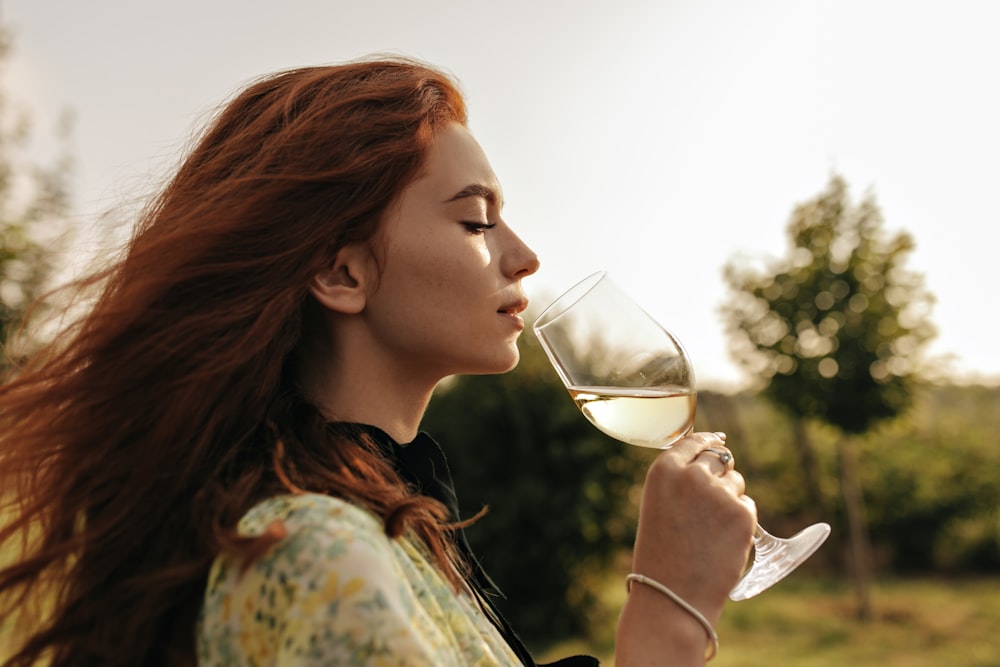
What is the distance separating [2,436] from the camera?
1872 millimetres

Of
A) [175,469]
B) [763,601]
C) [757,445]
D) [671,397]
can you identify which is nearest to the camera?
[175,469]

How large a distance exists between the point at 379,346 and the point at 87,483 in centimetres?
62

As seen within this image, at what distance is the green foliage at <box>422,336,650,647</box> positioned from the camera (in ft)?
32.3

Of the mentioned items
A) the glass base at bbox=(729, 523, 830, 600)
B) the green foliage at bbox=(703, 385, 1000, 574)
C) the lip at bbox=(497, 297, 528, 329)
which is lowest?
the green foliage at bbox=(703, 385, 1000, 574)

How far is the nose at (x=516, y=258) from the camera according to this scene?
6.34 feet

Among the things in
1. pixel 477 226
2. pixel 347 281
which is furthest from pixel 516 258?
pixel 347 281

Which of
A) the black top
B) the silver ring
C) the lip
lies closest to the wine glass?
the lip

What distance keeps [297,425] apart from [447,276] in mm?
440

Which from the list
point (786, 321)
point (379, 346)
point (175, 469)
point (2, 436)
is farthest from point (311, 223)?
point (786, 321)

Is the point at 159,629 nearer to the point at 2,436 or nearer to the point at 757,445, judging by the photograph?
the point at 2,436

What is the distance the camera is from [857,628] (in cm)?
1059

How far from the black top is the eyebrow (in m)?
0.53

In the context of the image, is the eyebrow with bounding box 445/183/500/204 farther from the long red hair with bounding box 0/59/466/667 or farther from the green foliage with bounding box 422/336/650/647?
the green foliage with bounding box 422/336/650/647

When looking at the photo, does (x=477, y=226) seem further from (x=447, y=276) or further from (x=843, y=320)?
(x=843, y=320)
